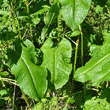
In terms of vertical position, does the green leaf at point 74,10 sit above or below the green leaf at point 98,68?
above

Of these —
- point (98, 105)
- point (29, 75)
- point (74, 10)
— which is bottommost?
point (98, 105)

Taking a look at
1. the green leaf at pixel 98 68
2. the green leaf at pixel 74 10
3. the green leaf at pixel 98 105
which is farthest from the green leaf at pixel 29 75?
the green leaf at pixel 74 10

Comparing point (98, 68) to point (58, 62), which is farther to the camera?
point (58, 62)

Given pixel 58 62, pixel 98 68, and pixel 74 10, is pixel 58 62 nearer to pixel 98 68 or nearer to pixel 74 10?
pixel 98 68

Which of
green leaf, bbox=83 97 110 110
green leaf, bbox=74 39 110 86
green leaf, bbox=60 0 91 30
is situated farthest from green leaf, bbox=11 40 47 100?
green leaf, bbox=60 0 91 30

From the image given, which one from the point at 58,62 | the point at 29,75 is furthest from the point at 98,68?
the point at 29,75

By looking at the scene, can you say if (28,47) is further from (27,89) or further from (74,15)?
(74,15)

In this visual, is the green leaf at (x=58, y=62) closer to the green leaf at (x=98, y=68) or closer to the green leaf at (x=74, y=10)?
the green leaf at (x=98, y=68)
